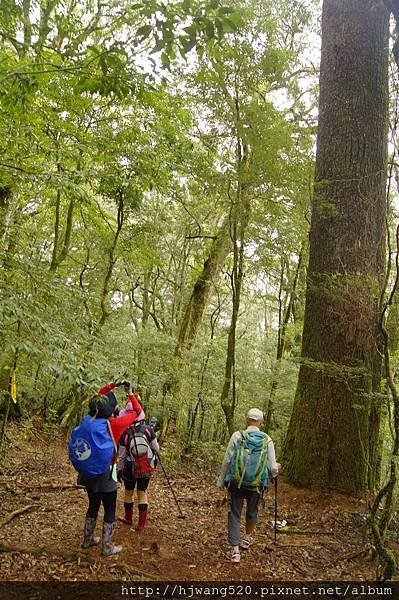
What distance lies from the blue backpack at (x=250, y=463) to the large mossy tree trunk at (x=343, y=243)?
5.44ft

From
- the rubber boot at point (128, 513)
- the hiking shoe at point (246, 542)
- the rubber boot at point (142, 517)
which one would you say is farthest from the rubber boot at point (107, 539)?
the hiking shoe at point (246, 542)

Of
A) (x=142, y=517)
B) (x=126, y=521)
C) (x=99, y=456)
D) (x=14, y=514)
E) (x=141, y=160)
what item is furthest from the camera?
(x=141, y=160)

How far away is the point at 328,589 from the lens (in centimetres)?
418

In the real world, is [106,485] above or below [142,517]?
above

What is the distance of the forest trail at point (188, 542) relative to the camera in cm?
439

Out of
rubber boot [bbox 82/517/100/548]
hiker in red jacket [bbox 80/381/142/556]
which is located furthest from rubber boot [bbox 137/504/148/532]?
rubber boot [bbox 82/517/100/548]

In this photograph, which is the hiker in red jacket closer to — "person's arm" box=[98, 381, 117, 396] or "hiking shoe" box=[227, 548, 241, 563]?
"person's arm" box=[98, 381, 117, 396]

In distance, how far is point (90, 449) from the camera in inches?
181

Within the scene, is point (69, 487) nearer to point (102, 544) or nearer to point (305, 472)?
point (102, 544)

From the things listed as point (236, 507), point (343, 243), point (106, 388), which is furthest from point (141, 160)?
point (236, 507)

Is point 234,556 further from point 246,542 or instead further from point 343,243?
point 343,243

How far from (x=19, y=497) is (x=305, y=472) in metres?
4.48

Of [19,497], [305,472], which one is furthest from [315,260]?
[19,497]

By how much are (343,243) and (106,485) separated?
15.9ft
